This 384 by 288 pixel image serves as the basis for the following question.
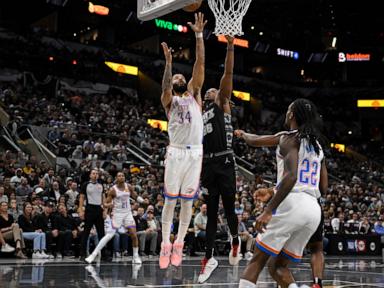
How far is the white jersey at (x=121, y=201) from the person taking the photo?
13.2 metres

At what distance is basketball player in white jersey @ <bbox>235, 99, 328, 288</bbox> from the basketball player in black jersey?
1885 mm

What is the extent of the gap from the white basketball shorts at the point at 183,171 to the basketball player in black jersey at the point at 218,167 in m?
0.35

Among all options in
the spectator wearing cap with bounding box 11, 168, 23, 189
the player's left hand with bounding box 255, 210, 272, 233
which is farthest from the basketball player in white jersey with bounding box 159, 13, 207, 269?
the spectator wearing cap with bounding box 11, 168, 23, 189

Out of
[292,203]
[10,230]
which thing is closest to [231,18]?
[292,203]

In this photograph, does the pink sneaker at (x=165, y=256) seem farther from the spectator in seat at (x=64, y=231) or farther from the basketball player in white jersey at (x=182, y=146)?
the spectator in seat at (x=64, y=231)

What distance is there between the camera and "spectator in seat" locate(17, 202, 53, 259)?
45.7 ft

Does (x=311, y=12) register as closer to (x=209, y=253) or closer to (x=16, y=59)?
(x=16, y=59)

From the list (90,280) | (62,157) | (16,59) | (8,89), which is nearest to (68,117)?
(8,89)

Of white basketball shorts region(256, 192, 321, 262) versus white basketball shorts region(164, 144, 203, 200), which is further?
white basketball shorts region(164, 144, 203, 200)

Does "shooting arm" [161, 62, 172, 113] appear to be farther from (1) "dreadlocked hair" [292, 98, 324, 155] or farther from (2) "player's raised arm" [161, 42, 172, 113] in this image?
(1) "dreadlocked hair" [292, 98, 324, 155]

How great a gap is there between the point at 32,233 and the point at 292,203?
9.88 m

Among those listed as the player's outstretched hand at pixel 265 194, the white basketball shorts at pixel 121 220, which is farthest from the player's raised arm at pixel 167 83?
→ the white basketball shorts at pixel 121 220

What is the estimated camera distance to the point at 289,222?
209 inches

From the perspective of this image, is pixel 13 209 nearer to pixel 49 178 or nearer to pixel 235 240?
pixel 49 178
